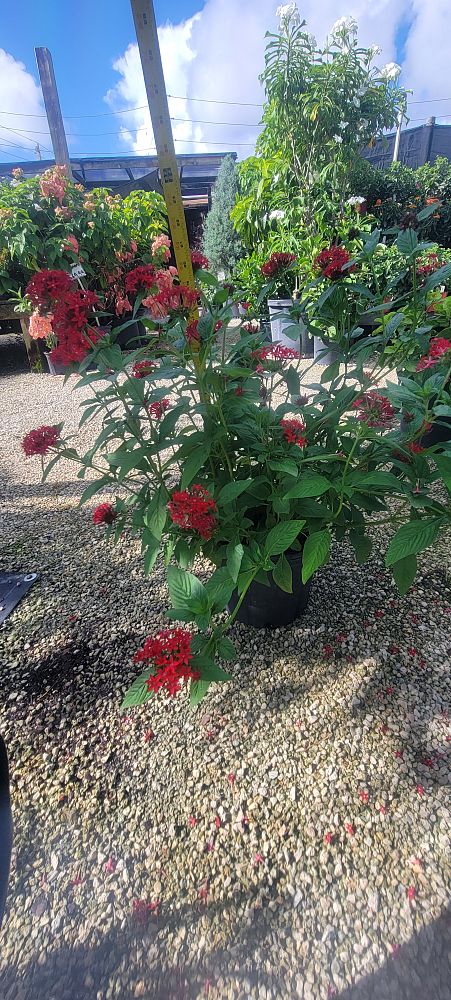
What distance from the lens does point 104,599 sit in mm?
1518

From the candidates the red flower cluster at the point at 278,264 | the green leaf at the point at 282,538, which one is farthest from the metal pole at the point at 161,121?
the green leaf at the point at 282,538

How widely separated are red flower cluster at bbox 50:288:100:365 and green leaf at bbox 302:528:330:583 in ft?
1.89

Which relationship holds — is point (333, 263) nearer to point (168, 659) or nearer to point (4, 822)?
point (168, 659)

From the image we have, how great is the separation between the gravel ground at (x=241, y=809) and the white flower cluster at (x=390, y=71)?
4.32 meters

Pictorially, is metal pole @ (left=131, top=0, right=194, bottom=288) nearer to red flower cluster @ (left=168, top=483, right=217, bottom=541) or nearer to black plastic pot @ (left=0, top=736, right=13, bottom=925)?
red flower cluster @ (left=168, top=483, right=217, bottom=541)

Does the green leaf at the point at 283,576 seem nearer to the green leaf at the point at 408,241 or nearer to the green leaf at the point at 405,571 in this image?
the green leaf at the point at 405,571

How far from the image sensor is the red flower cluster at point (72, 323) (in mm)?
840

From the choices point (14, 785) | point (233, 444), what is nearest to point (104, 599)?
point (14, 785)

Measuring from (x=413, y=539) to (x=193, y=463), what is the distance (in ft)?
1.51

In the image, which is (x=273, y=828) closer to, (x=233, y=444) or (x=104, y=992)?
(x=104, y=992)

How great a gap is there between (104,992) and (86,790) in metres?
0.33

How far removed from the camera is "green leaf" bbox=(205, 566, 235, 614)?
0.88 meters

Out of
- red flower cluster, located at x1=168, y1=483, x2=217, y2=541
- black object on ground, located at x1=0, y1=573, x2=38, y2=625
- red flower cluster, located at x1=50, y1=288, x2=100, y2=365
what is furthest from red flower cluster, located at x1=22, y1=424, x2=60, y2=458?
black object on ground, located at x1=0, y1=573, x2=38, y2=625

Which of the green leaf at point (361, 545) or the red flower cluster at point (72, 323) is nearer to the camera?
the red flower cluster at point (72, 323)
